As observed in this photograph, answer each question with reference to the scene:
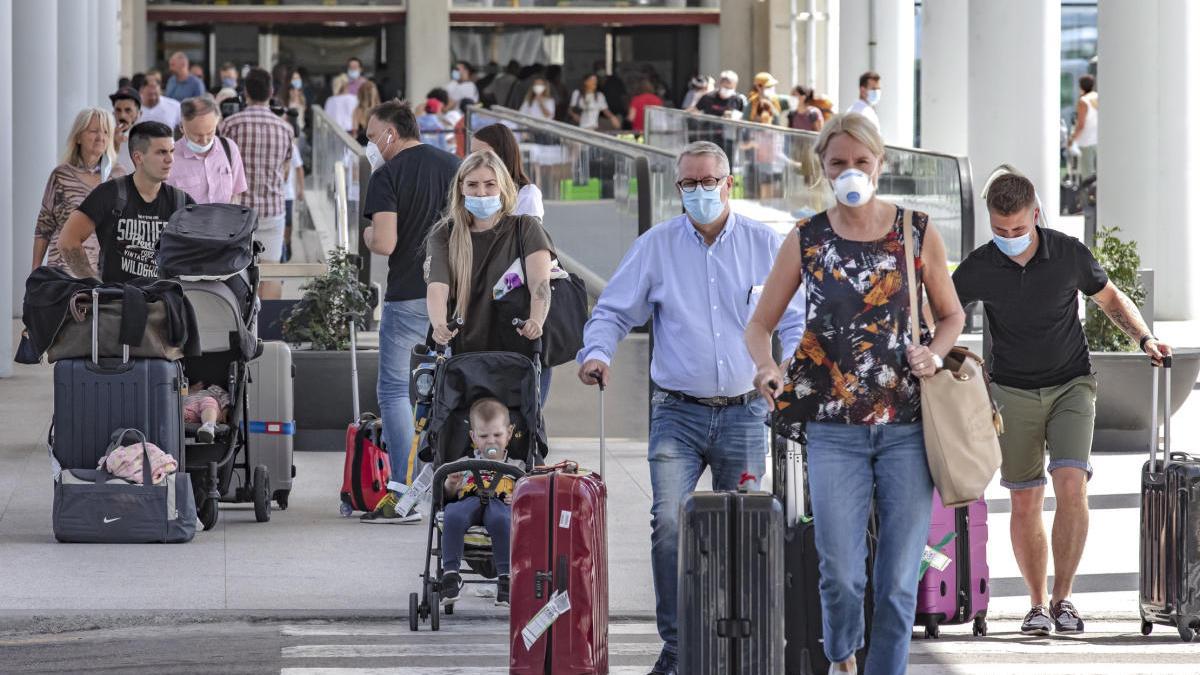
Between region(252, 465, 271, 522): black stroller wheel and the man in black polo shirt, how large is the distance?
362 cm

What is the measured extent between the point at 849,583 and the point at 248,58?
40397 mm

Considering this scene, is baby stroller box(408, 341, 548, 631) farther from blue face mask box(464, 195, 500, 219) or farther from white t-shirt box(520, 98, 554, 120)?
white t-shirt box(520, 98, 554, 120)

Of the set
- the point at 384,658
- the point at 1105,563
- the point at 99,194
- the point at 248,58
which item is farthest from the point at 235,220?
the point at 248,58

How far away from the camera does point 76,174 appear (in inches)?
467

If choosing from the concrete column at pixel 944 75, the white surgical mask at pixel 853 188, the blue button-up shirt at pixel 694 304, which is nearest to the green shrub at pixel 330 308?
the blue button-up shirt at pixel 694 304

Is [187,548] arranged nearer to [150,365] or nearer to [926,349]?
[150,365]

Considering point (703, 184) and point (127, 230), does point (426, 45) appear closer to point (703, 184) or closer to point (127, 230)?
point (127, 230)

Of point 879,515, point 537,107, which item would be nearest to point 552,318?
point 879,515

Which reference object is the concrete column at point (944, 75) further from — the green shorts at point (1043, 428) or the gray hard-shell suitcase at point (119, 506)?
the green shorts at point (1043, 428)

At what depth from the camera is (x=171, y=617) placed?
25.2ft

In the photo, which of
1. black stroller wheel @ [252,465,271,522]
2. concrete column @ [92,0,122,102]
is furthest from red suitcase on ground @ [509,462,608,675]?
concrete column @ [92,0,122,102]

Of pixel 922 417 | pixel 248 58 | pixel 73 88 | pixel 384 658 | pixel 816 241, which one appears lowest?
pixel 384 658

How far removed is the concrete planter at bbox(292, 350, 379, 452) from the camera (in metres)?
12.1

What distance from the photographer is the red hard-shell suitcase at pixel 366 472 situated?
9930mm
